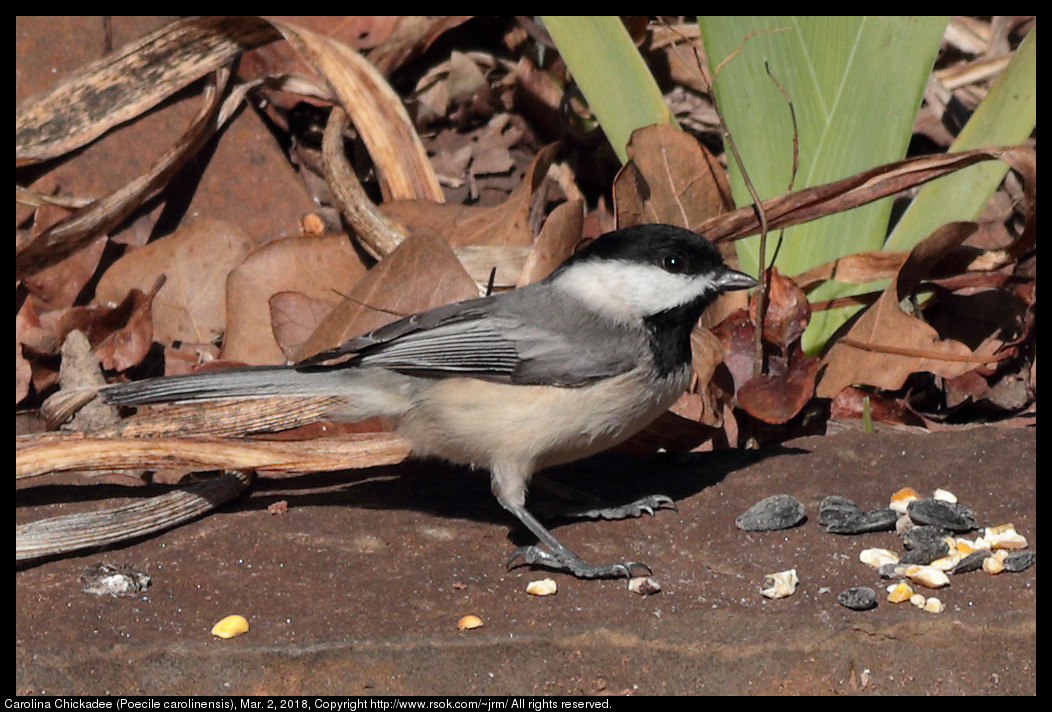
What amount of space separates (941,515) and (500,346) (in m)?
1.21

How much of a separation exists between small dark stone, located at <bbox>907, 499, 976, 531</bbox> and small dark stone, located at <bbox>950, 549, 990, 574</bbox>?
0.14m

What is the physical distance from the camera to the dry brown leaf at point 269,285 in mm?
3768

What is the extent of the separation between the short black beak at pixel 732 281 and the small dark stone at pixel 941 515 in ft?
2.35

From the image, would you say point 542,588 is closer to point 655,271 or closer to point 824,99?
point 655,271

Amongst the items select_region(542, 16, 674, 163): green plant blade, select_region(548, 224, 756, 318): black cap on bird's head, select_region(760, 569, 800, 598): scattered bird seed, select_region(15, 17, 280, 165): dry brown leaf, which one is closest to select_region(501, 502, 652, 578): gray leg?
select_region(760, 569, 800, 598): scattered bird seed

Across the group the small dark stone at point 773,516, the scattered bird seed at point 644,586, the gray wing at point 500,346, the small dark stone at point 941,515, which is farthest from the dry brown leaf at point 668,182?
the scattered bird seed at point 644,586

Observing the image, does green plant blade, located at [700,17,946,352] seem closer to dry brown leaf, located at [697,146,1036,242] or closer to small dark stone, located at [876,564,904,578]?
dry brown leaf, located at [697,146,1036,242]

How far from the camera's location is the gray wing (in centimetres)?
295

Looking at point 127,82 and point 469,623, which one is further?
point 127,82

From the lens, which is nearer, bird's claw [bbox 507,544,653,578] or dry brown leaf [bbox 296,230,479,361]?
bird's claw [bbox 507,544,653,578]

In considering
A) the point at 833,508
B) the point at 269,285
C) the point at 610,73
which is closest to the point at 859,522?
the point at 833,508

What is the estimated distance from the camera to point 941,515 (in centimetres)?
292

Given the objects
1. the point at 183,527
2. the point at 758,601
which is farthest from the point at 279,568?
the point at 758,601

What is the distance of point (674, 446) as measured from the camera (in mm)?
3498
